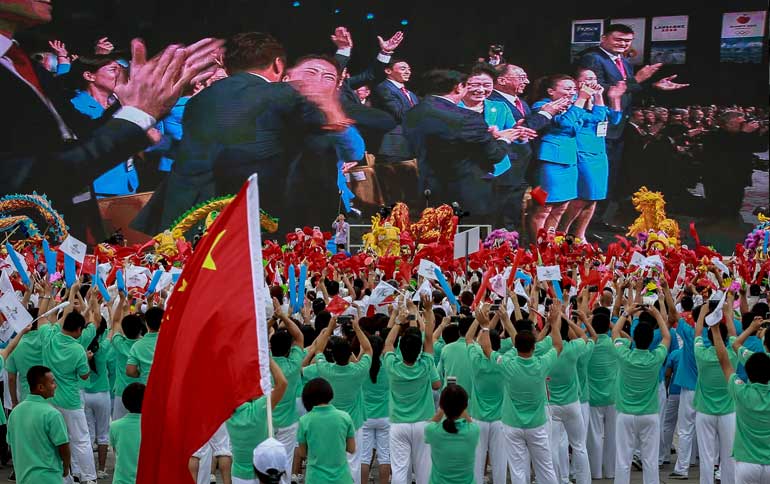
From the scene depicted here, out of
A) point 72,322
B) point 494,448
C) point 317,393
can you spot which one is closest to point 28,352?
point 72,322

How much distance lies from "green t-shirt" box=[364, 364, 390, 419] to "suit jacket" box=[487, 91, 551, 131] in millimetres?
21524

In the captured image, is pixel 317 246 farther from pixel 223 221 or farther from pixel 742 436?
pixel 223 221

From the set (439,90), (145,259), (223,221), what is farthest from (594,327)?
(439,90)

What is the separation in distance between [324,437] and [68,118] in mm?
25361

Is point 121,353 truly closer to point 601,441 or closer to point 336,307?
point 336,307

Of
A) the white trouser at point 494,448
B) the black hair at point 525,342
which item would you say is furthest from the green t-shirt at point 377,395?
the black hair at point 525,342

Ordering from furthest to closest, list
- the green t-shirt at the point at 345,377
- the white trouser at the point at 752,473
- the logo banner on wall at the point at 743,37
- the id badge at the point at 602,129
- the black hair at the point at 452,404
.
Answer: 1. the id badge at the point at 602,129
2. the logo banner on wall at the point at 743,37
3. the green t-shirt at the point at 345,377
4. the white trouser at the point at 752,473
5. the black hair at the point at 452,404

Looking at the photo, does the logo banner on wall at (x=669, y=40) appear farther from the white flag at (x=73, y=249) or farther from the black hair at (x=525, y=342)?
the black hair at (x=525, y=342)

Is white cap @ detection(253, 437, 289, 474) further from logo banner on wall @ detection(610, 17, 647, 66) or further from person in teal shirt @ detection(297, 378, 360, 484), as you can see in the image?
logo banner on wall @ detection(610, 17, 647, 66)

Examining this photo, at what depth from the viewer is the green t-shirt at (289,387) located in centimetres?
726

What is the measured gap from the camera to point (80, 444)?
8.62 metres

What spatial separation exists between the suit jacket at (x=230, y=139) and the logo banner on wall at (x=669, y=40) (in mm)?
9409

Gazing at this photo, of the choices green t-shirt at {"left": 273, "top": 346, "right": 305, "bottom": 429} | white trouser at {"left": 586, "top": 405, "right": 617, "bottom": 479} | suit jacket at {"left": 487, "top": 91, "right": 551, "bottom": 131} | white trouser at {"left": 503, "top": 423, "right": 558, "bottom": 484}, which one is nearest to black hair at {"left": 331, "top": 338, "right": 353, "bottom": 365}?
green t-shirt at {"left": 273, "top": 346, "right": 305, "bottom": 429}

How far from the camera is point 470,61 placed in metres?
29.0
